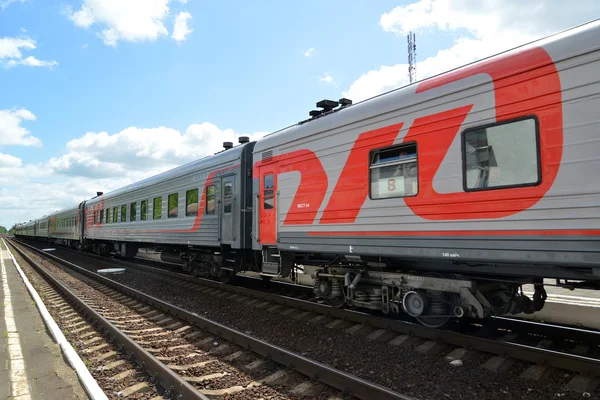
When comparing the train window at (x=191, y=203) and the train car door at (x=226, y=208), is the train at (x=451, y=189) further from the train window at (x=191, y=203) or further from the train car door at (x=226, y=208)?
the train window at (x=191, y=203)

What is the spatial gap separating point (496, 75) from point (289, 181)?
13.1 feet

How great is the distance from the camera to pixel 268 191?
8.20m

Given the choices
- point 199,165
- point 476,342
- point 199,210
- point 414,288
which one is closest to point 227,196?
point 199,210

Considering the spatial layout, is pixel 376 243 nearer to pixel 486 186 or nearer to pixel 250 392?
pixel 486 186

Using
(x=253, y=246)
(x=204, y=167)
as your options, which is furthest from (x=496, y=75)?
(x=204, y=167)

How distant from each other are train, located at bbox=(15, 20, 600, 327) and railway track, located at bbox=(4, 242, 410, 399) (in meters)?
1.82

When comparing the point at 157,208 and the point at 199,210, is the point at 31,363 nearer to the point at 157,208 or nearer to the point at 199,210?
→ the point at 199,210

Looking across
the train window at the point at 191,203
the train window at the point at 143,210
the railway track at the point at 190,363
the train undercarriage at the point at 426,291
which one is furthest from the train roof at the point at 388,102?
the train window at the point at 143,210

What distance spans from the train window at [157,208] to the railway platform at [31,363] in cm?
588

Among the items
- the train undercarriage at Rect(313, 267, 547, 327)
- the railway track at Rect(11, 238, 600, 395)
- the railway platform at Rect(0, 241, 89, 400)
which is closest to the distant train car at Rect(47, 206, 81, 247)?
the railway platform at Rect(0, 241, 89, 400)

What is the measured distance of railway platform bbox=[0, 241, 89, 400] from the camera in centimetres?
423

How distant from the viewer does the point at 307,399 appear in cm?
410

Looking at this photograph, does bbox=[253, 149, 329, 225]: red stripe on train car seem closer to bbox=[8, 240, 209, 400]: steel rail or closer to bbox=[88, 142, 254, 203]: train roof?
bbox=[88, 142, 254, 203]: train roof

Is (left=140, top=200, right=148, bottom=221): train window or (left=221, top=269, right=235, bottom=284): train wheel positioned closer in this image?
(left=221, top=269, right=235, bottom=284): train wheel
